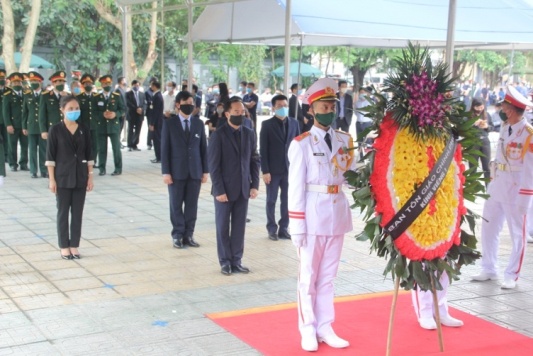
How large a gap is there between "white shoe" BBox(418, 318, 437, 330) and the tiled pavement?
0.67 meters

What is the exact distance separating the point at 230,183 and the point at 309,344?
2.50 m

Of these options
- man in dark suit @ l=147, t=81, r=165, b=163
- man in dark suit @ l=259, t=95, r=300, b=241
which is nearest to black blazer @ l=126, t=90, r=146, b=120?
man in dark suit @ l=147, t=81, r=165, b=163

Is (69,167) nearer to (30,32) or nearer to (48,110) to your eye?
(48,110)

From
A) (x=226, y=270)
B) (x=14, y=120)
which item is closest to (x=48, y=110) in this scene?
(x=14, y=120)

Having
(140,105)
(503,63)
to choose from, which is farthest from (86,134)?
(503,63)

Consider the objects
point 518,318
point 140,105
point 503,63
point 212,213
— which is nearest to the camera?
point 518,318

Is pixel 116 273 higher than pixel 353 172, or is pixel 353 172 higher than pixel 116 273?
pixel 353 172

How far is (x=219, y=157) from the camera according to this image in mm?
7391

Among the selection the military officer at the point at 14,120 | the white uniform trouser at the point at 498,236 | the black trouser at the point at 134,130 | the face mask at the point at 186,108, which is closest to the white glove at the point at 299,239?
the white uniform trouser at the point at 498,236

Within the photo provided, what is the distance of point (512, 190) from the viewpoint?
7168 mm

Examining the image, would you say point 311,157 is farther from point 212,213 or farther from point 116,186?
point 116,186

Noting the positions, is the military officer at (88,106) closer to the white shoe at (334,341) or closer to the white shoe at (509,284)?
the white shoe at (509,284)

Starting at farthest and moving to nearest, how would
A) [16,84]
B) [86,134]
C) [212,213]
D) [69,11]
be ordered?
[69,11] < [16,84] < [212,213] < [86,134]

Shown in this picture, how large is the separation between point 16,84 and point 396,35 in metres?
7.56
